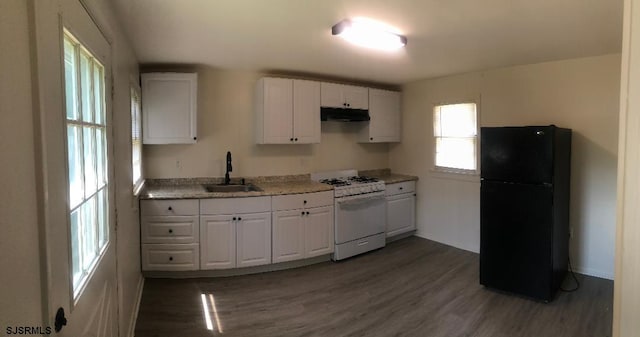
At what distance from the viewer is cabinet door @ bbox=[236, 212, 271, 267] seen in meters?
3.48

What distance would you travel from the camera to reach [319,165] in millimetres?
4668

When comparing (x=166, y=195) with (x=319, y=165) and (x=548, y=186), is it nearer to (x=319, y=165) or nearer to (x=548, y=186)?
(x=319, y=165)

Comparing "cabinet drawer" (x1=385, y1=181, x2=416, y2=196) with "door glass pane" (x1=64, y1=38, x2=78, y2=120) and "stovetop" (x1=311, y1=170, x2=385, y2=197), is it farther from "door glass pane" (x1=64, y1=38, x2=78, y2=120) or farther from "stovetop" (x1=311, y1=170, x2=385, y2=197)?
"door glass pane" (x1=64, y1=38, x2=78, y2=120)

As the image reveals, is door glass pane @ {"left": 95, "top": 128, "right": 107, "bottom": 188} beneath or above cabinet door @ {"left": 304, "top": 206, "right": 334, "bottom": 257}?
above

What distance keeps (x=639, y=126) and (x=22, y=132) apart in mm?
1465

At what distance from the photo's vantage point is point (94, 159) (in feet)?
5.04

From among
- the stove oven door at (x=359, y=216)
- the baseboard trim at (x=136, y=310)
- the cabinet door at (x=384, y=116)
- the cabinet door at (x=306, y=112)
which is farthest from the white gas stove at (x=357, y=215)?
the baseboard trim at (x=136, y=310)

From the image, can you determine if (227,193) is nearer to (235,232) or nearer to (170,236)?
(235,232)

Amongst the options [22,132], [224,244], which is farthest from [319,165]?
[22,132]

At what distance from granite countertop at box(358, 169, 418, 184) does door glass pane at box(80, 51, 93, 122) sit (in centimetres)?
366

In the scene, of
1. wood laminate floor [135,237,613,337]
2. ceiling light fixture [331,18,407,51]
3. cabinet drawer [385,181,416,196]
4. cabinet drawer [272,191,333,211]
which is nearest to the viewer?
ceiling light fixture [331,18,407,51]

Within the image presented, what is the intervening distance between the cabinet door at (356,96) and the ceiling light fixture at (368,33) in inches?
63.5

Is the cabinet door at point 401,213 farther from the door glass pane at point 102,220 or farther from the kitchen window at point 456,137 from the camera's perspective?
the door glass pane at point 102,220

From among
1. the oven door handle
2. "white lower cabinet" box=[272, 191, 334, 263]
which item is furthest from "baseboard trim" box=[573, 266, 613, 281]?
"white lower cabinet" box=[272, 191, 334, 263]
